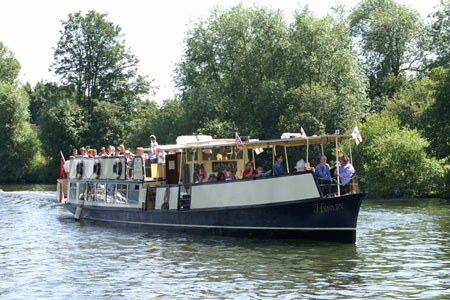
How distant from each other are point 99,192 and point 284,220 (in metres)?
13.2

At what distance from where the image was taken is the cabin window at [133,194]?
31.4m

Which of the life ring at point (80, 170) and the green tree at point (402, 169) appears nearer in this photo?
the life ring at point (80, 170)

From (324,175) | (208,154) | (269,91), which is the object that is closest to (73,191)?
(208,154)

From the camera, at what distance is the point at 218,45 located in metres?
68.1

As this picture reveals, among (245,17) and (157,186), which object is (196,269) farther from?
(245,17)

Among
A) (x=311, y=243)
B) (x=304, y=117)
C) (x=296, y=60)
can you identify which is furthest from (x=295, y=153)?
(x=311, y=243)

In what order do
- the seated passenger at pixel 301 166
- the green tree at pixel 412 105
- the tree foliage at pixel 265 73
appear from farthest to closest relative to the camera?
the green tree at pixel 412 105 < the tree foliage at pixel 265 73 < the seated passenger at pixel 301 166

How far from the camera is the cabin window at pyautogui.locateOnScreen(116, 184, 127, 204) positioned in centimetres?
3219

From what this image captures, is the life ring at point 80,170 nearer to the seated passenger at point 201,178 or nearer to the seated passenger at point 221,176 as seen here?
the seated passenger at point 201,178

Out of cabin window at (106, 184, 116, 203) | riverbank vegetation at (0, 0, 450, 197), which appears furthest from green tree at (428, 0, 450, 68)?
cabin window at (106, 184, 116, 203)

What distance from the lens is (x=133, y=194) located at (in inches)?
1247

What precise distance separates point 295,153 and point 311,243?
3256cm

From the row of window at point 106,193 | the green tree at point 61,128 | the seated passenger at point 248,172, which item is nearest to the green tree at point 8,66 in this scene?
the green tree at point 61,128

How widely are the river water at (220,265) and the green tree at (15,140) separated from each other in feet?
183
